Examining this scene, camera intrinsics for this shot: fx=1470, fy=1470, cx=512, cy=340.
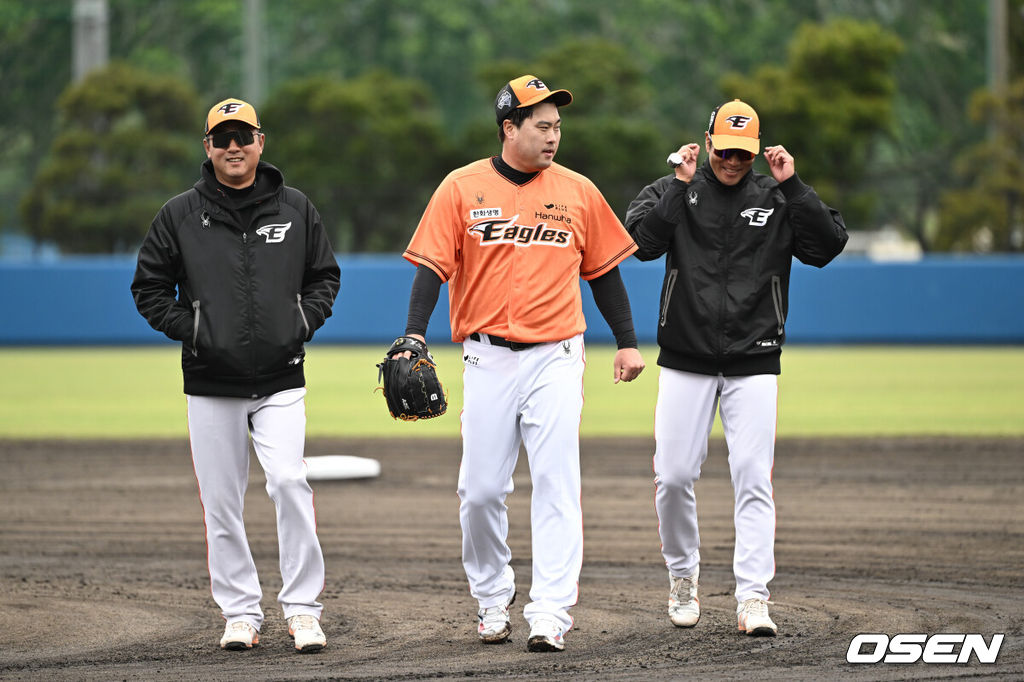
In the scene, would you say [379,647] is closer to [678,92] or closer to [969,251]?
[969,251]

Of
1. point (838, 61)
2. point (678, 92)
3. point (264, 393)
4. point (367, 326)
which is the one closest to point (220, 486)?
point (264, 393)

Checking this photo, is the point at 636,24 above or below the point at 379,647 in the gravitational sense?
above

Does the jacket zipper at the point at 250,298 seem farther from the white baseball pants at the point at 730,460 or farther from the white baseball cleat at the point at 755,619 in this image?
the white baseball cleat at the point at 755,619

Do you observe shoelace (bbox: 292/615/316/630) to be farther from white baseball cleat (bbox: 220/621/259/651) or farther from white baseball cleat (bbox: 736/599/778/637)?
white baseball cleat (bbox: 736/599/778/637)

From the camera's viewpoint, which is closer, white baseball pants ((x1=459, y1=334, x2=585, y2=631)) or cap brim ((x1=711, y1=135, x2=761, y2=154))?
white baseball pants ((x1=459, y1=334, x2=585, y2=631))

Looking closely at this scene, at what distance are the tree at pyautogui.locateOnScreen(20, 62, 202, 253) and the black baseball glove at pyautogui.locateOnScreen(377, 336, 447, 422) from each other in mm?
24483

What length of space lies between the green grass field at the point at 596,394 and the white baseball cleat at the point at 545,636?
845cm

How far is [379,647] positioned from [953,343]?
20.9 metres

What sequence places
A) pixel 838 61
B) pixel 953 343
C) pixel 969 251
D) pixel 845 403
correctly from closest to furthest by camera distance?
pixel 845 403
pixel 953 343
pixel 969 251
pixel 838 61

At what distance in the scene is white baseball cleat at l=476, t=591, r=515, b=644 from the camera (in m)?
5.98

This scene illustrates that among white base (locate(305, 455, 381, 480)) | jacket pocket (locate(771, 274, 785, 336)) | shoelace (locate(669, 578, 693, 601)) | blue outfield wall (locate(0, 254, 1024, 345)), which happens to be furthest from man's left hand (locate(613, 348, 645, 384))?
blue outfield wall (locate(0, 254, 1024, 345))

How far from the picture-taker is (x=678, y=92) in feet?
156

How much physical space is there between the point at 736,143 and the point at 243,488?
2.54 m

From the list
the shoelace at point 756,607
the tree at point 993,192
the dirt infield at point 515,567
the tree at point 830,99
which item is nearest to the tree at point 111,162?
the tree at point 830,99
